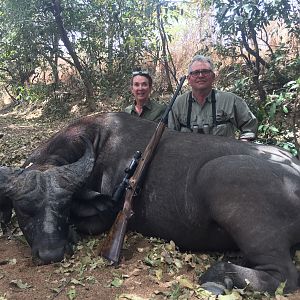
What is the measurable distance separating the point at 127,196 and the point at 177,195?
451mm

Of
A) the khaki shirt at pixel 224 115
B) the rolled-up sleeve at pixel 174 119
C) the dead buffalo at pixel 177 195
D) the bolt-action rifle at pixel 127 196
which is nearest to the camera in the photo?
the dead buffalo at pixel 177 195

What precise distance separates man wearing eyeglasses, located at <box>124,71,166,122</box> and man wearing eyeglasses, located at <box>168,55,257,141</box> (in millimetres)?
614

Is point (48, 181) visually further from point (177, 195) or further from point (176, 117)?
point (176, 117)

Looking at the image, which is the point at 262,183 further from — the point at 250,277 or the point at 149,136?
the point at 149,136

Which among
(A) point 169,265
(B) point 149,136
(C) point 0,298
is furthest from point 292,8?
(C) point 0,298

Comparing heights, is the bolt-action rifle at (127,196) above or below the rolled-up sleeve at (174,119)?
below

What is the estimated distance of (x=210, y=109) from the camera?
548cm

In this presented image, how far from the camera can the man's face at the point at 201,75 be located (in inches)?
210

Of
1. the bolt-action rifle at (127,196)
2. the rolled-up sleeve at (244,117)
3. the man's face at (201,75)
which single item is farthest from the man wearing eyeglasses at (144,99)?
the bolt-action rifle at (127,196)

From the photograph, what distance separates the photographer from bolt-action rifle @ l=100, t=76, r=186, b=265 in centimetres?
346

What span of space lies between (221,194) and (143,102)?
121 inches

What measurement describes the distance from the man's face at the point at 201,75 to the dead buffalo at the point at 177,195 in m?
1.16

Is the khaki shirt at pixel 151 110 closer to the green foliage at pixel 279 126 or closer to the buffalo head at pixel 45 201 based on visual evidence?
the green foliage at pixel 279 126

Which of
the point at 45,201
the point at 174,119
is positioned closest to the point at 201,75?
the point at 174,119
